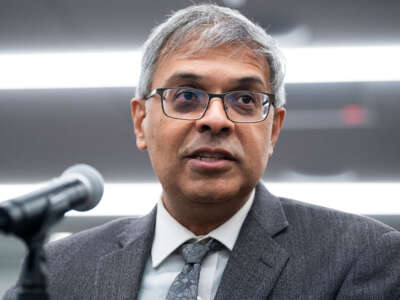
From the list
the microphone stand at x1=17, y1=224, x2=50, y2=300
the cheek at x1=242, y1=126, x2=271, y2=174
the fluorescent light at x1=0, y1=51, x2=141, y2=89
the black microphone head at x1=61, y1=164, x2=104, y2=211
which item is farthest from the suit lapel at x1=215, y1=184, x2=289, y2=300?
the fluorescent light at x1=0, y1=51, x2=141, y2=89

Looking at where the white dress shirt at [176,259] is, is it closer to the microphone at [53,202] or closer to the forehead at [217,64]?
the forehead at [217,64]

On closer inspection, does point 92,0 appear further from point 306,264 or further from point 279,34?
point 306,264

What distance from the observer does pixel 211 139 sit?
1172 mm

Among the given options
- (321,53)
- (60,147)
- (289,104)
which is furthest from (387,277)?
(60,147)

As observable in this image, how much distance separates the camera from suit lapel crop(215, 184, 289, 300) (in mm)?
1119

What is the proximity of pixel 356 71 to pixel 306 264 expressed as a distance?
203cm

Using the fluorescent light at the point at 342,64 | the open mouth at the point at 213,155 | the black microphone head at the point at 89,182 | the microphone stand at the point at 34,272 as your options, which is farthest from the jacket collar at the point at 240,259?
the fluorescent light at the point at 342,64

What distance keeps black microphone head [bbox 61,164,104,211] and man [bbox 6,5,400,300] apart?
417 millimetres

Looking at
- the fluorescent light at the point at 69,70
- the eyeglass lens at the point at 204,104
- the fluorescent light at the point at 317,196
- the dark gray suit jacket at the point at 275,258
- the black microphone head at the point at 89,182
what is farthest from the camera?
the fluorescent light at the point at 317,196

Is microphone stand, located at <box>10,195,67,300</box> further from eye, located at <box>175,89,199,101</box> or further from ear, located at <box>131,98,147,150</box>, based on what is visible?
ear, located at <box>131,98,147,150</box>

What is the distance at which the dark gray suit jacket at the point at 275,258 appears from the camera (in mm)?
1116

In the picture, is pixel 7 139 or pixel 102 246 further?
pixel 7 139

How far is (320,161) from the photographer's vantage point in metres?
3.41

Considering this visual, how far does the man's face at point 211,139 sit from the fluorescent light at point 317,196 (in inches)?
89.7
